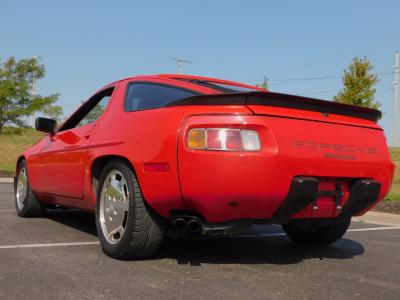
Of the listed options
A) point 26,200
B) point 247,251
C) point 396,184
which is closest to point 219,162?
point 247,251

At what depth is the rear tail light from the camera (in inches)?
124

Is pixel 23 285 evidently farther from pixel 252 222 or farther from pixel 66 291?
pixel 252 222

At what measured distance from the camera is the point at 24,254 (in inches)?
150

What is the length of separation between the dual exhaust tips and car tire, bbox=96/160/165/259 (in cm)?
19

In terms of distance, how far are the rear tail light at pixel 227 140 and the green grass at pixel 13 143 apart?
17.4m

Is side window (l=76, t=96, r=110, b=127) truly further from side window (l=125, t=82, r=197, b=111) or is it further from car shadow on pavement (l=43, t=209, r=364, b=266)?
car shadow on pavement (l=43, t=209, r=364, b=266)

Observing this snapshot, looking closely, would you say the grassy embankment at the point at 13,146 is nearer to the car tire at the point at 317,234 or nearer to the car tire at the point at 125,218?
the car tire at the point at 317,234

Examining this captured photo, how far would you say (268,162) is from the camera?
3.13m

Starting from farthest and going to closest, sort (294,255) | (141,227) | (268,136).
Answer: (294,255) → (141,227) → (268,136)

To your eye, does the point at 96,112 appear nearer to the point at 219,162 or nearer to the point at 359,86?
the point at 219,162

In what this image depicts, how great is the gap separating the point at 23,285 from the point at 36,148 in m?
3.11

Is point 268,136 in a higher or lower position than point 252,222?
higher

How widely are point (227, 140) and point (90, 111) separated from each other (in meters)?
2.16

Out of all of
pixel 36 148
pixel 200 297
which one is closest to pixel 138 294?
pixel 200 297
